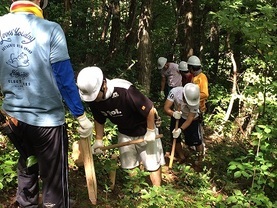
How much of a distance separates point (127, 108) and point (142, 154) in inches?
30.5

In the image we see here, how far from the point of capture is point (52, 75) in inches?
117

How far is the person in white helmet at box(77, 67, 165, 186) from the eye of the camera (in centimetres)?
381

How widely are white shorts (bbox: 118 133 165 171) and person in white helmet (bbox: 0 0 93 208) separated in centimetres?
144

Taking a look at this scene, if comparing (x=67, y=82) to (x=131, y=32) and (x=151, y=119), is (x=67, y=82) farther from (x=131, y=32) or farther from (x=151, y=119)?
(x=131, y=32)

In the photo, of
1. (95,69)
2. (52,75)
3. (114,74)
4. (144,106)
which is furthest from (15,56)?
(114,74)

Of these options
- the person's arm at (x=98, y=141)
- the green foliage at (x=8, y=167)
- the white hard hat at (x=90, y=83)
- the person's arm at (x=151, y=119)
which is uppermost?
the white hard hat at (x=90, y=83)

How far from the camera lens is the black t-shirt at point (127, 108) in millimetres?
4055

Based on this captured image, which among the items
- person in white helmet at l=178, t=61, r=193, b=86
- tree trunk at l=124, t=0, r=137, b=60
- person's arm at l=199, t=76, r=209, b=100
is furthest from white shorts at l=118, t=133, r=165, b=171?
tree trunk at l=124, t=0, r=137, b=60

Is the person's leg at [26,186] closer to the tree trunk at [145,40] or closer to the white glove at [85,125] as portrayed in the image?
the white glove at [85,125]

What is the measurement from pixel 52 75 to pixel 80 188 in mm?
2132

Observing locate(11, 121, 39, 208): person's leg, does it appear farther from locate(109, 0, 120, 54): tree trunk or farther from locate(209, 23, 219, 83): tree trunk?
locate(209, 23, 219, 83): tree trunk

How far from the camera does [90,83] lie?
375cm

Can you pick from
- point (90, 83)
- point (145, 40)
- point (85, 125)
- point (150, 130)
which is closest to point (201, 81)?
point (145, 40)

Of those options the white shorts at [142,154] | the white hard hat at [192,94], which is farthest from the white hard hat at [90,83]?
the white hard hat at [192,94]
